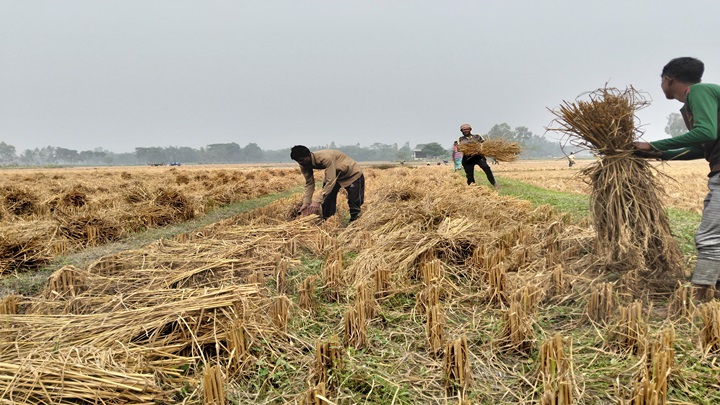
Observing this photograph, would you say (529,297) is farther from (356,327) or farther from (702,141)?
(702,141)

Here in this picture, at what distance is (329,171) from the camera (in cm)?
572

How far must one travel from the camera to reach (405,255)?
354cm

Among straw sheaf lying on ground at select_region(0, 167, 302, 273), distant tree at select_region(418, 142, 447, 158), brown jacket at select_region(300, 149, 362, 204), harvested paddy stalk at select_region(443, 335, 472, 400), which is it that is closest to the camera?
harvested paddy stalk at select_region(443, 335, 472, 400)

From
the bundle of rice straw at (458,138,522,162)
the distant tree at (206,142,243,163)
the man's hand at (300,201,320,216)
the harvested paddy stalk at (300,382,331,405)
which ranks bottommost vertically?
the harvested paddy stalk at (300,382,331,405)

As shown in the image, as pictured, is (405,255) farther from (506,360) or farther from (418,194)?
(418,194)

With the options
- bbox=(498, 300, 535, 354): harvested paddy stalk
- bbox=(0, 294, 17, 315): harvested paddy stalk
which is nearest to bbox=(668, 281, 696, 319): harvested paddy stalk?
bbox=(498, 300, 535, 354): harvested paddy stalk

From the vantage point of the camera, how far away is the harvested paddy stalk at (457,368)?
1.74 metres

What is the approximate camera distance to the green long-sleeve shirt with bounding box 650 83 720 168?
90.5 inches

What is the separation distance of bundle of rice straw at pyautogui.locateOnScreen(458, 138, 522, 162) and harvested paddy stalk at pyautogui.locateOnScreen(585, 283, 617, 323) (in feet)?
21.5

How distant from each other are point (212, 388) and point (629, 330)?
2046 mm

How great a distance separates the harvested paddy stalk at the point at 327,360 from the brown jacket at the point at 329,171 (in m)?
3.73

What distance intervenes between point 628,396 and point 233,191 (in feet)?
32.7

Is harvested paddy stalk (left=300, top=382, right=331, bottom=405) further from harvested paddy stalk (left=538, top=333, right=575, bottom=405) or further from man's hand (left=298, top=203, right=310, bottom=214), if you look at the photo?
man's hand (left=298, top=203, right=310, bottom=214)

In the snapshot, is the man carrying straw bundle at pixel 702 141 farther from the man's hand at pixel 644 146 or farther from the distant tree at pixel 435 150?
the distant tree at pixel 435 150
